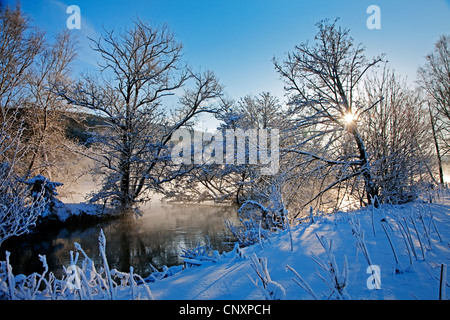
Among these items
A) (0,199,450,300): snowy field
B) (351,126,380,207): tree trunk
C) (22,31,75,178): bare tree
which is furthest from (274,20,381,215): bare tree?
(22,31,75,178): bare tree

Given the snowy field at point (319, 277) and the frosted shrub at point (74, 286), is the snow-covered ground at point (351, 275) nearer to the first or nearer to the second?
the snowy field at point (319, 277)

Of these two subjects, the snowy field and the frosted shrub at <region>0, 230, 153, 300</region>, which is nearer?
the snowy field

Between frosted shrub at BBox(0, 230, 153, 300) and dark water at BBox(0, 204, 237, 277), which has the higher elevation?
frosted shrub at BBox(0, 230, 153, 300)

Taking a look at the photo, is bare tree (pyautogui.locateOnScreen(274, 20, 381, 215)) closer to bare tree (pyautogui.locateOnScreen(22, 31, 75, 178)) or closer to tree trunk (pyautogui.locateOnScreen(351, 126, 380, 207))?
tree trunk (pyautogui.locateOnScreen(351, 126, 380, 207))

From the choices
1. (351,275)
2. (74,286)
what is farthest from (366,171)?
(74,286)

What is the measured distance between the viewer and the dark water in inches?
237

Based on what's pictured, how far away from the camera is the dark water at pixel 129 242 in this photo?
6.03 m

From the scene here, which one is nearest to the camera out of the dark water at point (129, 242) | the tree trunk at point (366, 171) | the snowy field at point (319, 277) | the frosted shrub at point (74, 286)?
the snowy field at point (319, 277)

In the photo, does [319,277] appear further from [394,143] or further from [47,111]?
[47,111]

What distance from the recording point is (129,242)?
8.12 m

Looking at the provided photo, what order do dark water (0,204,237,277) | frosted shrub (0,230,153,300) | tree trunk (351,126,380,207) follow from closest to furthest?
frosted shrub (0,230,153,300) < dark water (0,204,237,277) < tree trunk (351,126,380,207)

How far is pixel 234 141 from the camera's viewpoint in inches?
513

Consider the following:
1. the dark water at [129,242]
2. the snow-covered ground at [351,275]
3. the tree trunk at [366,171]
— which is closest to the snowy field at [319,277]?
the snow-covered ground at [351,275]

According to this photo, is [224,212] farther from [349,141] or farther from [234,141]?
[349,141]
